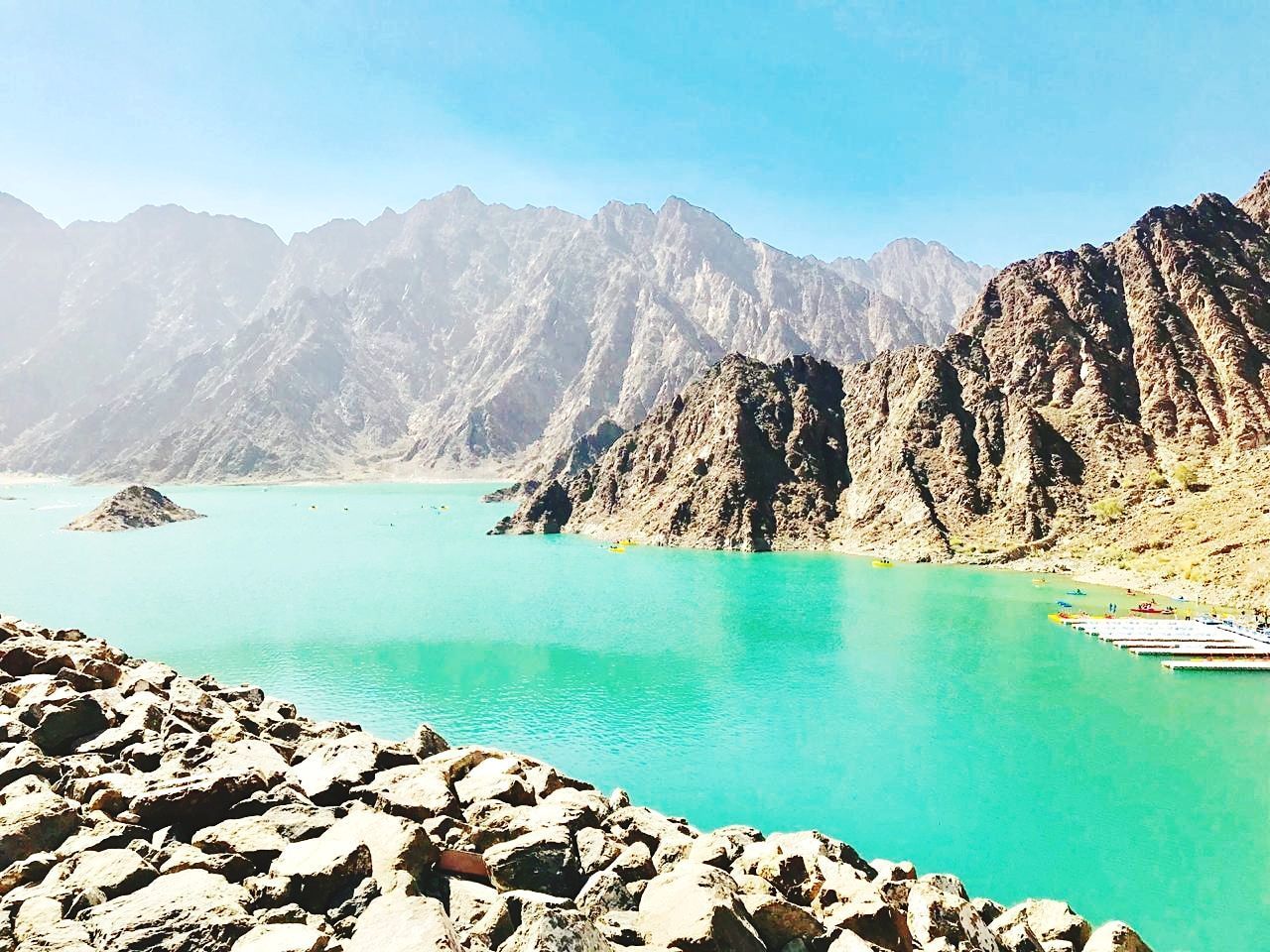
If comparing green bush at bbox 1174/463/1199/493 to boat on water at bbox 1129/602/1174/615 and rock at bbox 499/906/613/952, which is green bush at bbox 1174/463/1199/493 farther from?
rock at bbox 499/906/613/952

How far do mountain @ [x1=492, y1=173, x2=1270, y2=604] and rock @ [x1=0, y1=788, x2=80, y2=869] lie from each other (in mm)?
84182

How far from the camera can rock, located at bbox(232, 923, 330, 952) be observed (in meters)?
8.84

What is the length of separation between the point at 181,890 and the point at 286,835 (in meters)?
2.50

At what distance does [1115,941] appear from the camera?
13.5 m

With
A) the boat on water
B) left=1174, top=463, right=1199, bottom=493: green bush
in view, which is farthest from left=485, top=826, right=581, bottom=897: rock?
left=1174, top=463, right=1199, bottom=493: green bush

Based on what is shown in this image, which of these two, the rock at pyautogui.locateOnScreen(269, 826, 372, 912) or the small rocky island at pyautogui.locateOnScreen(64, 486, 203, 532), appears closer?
the rock at pyautogui.locateOnScreen(269, 826, 372, 912)

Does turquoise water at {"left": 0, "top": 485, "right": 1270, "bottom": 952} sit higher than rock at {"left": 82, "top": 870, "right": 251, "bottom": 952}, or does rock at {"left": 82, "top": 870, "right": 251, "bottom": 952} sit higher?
rock at {"left": 82, "top": 870, "right": 251, "bottom": 952}

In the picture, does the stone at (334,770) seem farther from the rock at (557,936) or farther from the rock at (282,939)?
the rock at (557,936)

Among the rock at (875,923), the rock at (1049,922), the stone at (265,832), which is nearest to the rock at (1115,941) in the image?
the rock at (1049,922)

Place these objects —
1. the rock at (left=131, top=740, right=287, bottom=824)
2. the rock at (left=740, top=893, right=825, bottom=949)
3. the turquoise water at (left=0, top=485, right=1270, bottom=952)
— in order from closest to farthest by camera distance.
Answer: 1. the rock at (left=740, top=893, right=825, bottom=949)
2. the rock at (left=131, top=740, right=287, bottom=824)
3. the turquoise water at (left=0, top=485, right=1270, bottom=952)

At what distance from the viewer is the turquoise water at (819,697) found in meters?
26.1

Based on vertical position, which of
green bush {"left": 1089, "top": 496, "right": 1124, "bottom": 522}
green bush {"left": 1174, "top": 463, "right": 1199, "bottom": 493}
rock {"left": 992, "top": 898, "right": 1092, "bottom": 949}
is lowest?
rock {"left": 992, "top": 898, "right": 1092, "bottom": 949}

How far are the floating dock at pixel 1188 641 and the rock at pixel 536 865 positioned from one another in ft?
167

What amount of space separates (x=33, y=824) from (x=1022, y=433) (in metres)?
111
